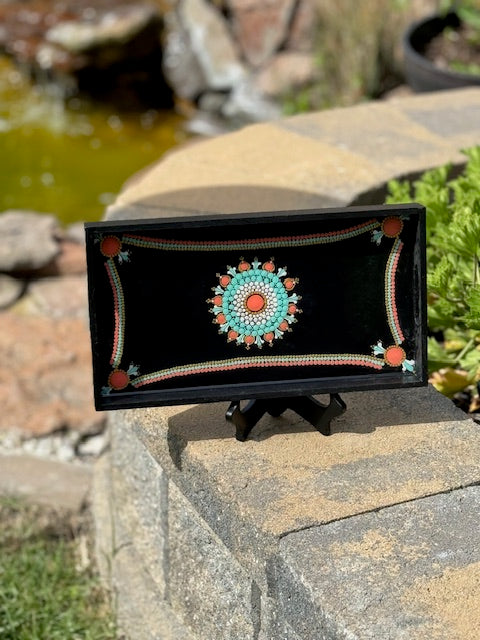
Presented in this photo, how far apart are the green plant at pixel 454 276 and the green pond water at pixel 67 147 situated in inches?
143

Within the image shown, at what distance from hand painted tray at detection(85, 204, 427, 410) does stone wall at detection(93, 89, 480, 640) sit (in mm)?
132

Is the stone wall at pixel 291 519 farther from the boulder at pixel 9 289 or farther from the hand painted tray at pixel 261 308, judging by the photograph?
the boulder at pixel 9 289

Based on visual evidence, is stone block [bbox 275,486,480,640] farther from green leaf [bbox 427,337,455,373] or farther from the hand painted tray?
green leaf [bbox 427,337,455,373]

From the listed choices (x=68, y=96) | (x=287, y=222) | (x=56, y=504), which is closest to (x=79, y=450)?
(x=56, y=504)

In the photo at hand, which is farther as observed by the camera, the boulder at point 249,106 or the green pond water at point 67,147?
the boulder at point 249,106

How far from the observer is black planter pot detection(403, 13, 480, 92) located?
440 centimetres

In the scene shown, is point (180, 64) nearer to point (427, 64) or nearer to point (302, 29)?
point (302, 29)

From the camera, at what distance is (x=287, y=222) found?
6.38 feet

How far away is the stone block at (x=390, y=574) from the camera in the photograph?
5.32 feet

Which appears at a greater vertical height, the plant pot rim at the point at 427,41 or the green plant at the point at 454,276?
the plant pot rim at the point at 427,41

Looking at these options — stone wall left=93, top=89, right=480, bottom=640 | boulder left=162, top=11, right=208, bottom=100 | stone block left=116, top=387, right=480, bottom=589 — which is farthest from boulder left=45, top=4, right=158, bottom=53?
stone block left=116, top=387, right=480, bottom=589

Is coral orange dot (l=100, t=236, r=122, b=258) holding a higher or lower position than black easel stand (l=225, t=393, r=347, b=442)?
higher

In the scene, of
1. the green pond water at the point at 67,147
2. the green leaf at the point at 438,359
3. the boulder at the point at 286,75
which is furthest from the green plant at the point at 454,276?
the boulder at the point at 286,75

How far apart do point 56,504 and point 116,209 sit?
1.05 metres
